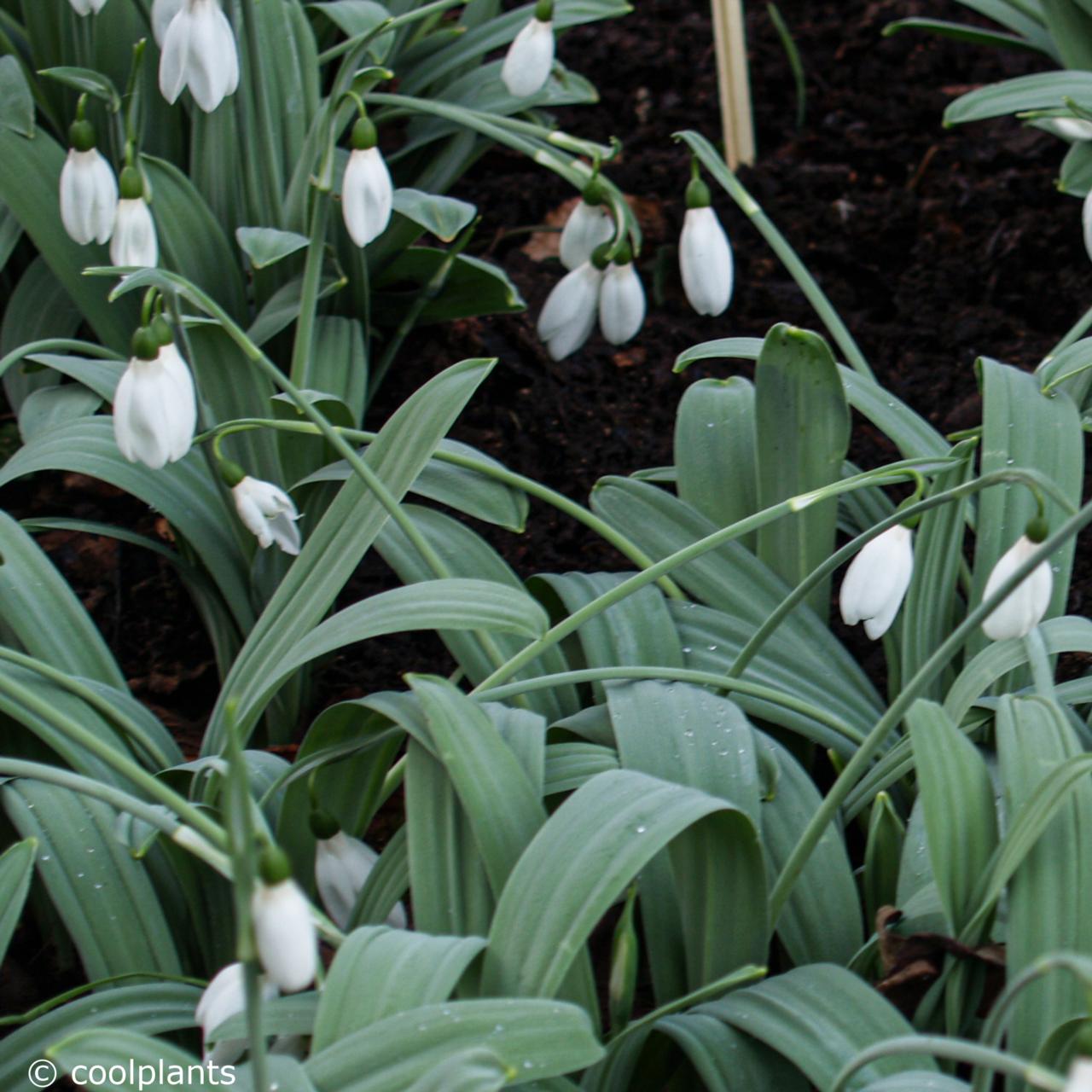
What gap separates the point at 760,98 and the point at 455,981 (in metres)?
2.78

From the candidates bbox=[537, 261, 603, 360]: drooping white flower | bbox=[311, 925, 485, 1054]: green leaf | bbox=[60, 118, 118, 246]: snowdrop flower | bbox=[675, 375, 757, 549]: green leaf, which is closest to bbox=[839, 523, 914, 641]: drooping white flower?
bbox=[675, 375, 757, 549]: green leaf

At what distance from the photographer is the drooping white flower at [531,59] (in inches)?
85.7

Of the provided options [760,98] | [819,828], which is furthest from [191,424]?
[760,98]

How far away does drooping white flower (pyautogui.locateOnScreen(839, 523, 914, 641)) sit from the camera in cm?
141

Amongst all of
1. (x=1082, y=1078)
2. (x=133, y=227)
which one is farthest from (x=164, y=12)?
(x=1082, y=1078)

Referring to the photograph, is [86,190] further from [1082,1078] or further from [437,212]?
[1082,1078]

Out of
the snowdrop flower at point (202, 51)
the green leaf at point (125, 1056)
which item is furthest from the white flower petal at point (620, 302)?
the green leaf at point (125, 1056)

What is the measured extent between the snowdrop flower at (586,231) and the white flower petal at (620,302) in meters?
0.04

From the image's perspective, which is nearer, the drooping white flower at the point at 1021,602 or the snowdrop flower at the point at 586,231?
the drooping white flower at the point at 1021,602

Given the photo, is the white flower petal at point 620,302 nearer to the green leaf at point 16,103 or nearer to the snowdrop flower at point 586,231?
the snowdrop flower at point 586,231

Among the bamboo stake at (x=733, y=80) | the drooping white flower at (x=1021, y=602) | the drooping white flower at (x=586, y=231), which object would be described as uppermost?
the bamboo stake at (x=733, y=80)

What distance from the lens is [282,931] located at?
847 mm

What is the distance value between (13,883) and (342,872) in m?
0.32

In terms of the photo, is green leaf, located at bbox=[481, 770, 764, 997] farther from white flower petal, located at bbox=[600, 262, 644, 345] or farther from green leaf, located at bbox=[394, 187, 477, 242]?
green leaf, located at bbox=[394, 187, 477, 242]
